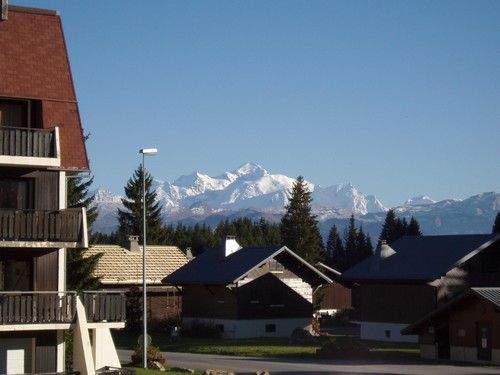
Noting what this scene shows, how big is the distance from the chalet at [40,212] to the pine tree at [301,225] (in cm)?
7758

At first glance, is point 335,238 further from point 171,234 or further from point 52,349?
point 52,349

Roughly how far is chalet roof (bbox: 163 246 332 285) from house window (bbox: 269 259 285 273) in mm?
271

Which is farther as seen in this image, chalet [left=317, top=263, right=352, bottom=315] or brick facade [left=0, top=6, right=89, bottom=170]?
chalet [left=317, top=263, right=352, bottom=315]

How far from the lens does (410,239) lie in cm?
7606

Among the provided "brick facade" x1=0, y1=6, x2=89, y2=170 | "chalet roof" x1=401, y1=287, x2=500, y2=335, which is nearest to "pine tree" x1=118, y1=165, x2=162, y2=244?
"chalet roof" x1=401, y1=287, x2=500, y2=335

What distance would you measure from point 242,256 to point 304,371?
95.6ft

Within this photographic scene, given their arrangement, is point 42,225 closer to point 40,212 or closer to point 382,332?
point 40,212

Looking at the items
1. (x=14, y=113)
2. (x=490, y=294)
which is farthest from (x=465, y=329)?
(x=14, y=113)

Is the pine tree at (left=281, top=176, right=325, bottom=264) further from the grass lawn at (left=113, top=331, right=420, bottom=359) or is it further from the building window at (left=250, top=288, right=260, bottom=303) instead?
the grass lawn at (left=113, top=331, right=420, bottom=359)

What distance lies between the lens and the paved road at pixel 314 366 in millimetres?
47125

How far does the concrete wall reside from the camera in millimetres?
71562

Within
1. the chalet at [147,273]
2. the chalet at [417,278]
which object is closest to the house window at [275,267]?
the chalet at [417,278]

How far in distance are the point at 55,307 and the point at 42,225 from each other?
281 cm

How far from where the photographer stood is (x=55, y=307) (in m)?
37.8
